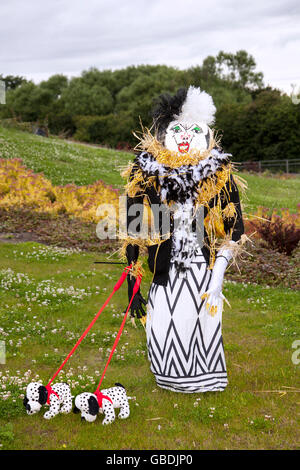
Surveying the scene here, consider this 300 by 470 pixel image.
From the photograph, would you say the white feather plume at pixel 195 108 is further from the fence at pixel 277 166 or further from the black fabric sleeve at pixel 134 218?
the fence at pixel 277 166

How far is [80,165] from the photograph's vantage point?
21453 millimetres

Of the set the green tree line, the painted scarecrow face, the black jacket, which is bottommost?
the black jacket

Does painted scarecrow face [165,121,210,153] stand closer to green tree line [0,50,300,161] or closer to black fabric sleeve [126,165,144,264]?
A: black fabric sleeve [126,165,144,264]

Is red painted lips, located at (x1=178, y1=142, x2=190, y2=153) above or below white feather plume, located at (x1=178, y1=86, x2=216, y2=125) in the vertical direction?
below

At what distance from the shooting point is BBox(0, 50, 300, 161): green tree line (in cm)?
3784

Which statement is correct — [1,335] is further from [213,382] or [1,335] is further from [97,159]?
[97,159]

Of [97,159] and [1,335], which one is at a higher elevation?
[97,159]

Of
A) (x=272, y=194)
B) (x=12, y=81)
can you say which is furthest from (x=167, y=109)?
(x=12, y=81)

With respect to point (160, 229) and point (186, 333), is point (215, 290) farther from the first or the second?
point (160, 229)

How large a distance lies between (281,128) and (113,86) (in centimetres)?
3322

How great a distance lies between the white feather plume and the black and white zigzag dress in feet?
4.33

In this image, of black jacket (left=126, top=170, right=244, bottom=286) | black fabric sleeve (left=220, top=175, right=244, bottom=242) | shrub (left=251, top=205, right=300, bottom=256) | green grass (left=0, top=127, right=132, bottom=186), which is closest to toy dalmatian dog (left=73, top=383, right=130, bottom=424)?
black jacket (left=126, top=170, right=244, bottom=286)
